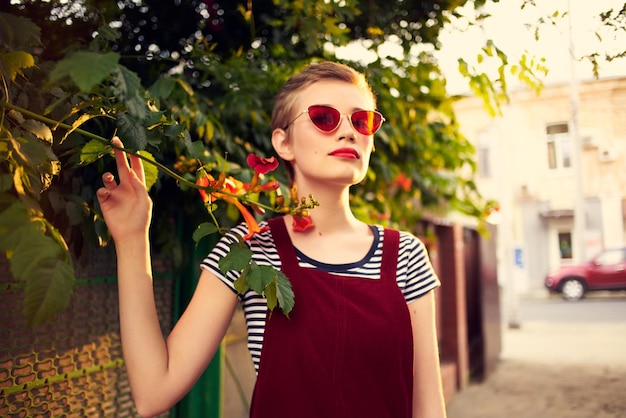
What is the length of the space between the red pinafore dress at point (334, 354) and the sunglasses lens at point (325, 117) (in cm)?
39

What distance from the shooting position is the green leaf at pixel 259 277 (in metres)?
1.09

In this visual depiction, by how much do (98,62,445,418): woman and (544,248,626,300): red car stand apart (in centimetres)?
2014

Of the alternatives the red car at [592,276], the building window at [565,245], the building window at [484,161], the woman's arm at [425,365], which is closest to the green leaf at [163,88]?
the woman's arm at [425,365]

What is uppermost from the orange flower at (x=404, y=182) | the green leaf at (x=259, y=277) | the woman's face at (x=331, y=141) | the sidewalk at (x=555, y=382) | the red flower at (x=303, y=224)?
the orange flower at (x=404, y=182)

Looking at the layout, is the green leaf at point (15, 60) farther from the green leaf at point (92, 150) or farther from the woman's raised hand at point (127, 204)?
the woman's raised hand at point (127, 204)

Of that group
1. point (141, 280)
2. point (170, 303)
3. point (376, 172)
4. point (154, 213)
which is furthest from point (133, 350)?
point (376, 172)

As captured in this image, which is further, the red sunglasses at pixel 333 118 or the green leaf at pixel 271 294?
the red sunglasses at pixel 333 118

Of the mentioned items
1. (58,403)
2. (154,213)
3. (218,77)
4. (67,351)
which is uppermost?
(218,77)

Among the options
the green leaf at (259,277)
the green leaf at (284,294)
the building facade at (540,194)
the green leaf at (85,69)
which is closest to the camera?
the green leaf at (85,69)

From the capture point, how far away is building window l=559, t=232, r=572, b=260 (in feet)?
79.6

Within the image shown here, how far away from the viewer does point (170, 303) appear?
2629mm

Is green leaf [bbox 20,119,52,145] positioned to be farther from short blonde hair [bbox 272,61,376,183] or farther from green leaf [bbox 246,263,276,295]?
short blonde hair [bbox 272,61,376,183]

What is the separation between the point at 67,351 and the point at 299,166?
111cm

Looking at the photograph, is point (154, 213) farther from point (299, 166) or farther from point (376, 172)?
point (376, 172)
